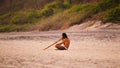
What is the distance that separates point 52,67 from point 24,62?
2.18 m

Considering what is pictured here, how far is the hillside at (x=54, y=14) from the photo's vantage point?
Answer: 37.3 m

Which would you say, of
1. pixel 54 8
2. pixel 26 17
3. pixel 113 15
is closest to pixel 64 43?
pixel 113 15

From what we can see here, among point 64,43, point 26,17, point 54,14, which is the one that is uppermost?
point 64,43

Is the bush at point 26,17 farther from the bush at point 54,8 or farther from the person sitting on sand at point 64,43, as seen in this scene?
the person sitting on sand at point 64,43

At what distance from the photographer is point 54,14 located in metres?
42.9

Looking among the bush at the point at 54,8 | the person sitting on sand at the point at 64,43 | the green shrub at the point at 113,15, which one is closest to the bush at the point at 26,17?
the bush at the point at 54,8

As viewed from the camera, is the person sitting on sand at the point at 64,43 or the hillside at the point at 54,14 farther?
the hillside at the point at 54,14

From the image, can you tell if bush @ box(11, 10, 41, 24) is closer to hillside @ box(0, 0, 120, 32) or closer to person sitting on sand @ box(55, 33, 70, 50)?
hillside @ box(0, 0, 120, 32)

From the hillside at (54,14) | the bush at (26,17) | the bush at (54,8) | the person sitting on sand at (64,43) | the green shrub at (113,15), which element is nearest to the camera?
the person sitting on sand at (64,43)

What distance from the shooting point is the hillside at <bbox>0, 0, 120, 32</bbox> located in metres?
37.3

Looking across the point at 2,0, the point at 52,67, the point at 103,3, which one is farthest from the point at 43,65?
the point at 2,0

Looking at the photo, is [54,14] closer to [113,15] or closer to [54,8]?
[54,8]

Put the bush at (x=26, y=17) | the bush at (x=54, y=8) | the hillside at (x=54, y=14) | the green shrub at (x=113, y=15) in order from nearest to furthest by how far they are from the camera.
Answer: the green shrub at (x=113, y=15)
the hillside at (x=54, y=14)
the bush at (x=54, y=8)
the bush at (x=26, y=17)

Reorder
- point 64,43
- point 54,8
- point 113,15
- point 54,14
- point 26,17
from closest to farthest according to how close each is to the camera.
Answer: point 64,43
point 113,15
point 54,14
point 54,8
point 26,17
